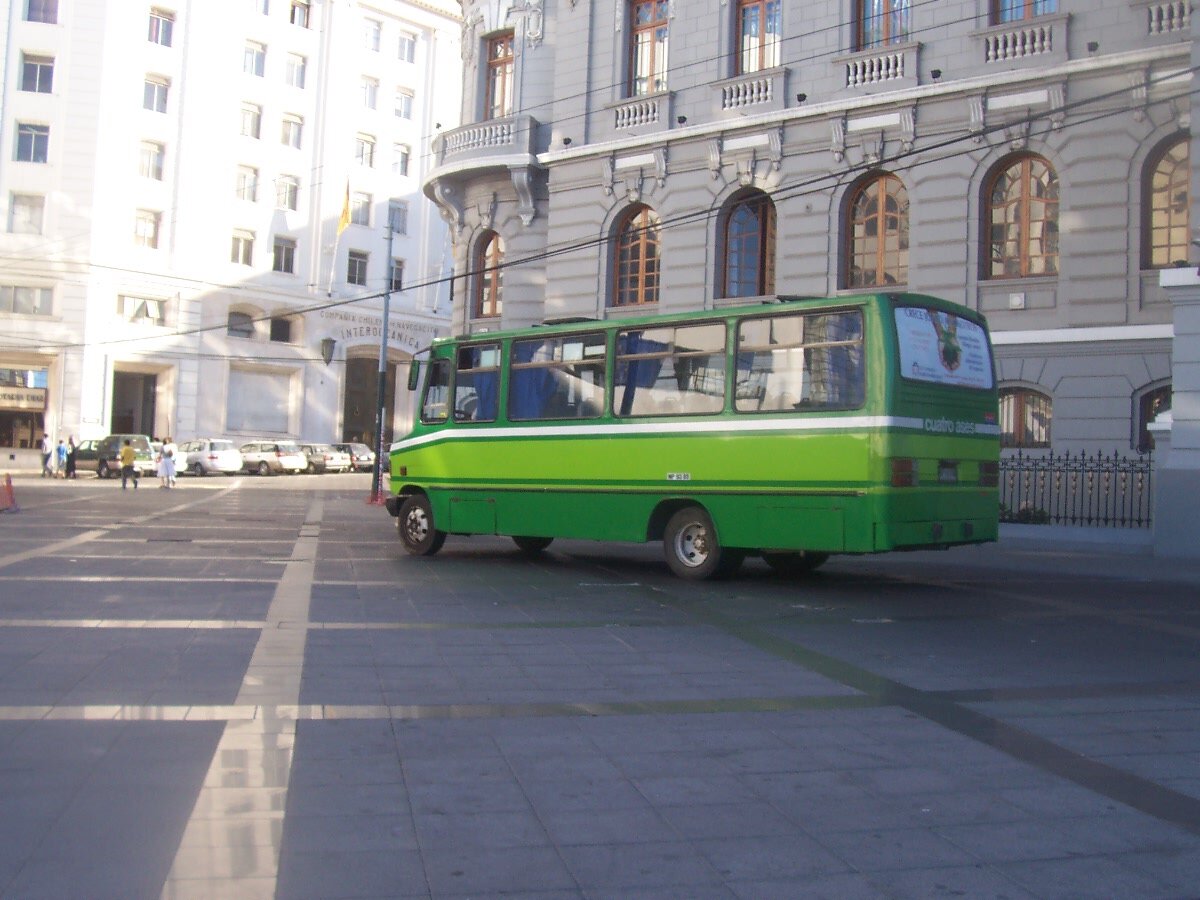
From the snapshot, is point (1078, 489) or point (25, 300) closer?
point (1078, 489)

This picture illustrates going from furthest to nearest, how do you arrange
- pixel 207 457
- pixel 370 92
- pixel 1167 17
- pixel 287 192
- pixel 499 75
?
pixel 370 92, pixel 287 192, pixel 207 457, pixel 499 75, pixel 1167 17

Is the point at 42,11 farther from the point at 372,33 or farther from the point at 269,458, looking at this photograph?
the point at 269,458

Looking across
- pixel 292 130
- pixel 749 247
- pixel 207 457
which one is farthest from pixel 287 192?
pixel 749 247

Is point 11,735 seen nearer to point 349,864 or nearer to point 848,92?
point 349,864

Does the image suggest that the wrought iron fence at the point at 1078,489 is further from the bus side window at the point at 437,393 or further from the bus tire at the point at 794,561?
the bus side window at the point at 437,393

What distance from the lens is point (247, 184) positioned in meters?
55.5

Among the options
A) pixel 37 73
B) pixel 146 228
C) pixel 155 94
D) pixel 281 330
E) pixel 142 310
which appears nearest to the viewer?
pixel 37 73

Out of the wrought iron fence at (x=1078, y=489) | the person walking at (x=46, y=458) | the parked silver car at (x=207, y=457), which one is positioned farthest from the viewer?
the parked silver car at (x=207, y=457)

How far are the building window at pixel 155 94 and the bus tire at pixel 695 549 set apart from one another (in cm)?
4481

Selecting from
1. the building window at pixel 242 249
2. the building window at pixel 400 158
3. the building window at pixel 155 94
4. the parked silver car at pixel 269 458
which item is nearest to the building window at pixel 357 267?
the building window at pixel 400 158

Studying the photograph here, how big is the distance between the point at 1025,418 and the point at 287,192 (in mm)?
43264

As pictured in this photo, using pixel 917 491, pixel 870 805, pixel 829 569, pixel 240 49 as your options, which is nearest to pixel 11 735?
pixel 870 805

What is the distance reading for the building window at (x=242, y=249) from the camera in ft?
181

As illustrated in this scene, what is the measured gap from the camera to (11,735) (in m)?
6.12
